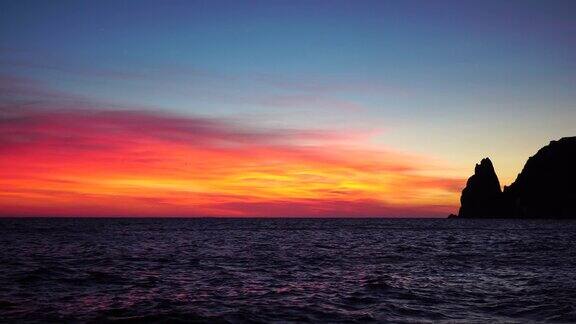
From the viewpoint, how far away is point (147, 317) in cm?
1703

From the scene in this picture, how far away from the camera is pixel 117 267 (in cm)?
3253

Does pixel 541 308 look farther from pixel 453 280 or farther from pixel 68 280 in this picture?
pixel 68 280

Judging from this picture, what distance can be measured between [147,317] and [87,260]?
2314 cm

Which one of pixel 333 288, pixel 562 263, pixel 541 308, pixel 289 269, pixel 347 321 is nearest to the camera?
pixel 347 321

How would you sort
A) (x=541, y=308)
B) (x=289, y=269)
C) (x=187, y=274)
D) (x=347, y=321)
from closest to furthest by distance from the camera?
(x=347, y=321) < (x=541, y=308) < (x=187, y=274) < (x=289, y=269)

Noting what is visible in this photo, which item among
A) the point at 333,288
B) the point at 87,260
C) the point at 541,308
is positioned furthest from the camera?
the point at 87,260

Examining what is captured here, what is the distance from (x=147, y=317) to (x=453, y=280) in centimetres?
1711

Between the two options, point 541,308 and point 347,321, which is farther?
point 541,308

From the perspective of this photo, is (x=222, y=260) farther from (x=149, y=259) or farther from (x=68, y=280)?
(x=68, y=280)

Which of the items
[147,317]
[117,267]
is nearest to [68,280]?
[117,267]

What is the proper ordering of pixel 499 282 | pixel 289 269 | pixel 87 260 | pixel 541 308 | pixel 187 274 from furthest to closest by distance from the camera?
pixel 87 260 < pixel 289 269 < pixel 187 274 < pixel 499 282 < pixel 541 308

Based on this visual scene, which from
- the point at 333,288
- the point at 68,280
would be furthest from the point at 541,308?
the point at 68,280

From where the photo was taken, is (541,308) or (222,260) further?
(222,260)

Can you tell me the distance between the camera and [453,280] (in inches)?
1045
